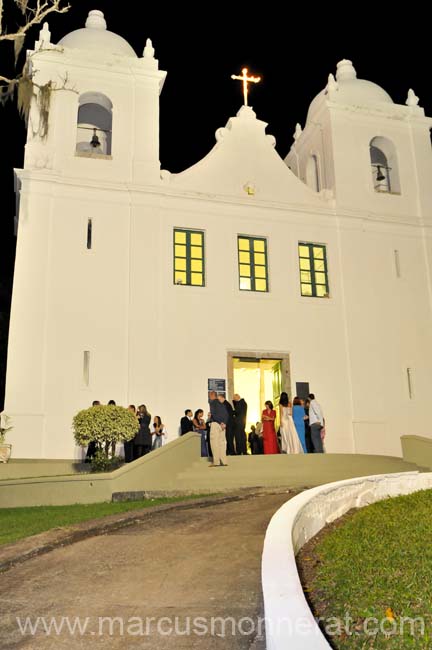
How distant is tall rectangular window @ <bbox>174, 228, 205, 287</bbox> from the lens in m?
17.3

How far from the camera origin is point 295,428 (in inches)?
566

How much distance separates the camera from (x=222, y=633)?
4125 mm

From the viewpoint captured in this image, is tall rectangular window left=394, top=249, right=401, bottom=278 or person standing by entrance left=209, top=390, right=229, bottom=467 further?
tall rectangular window left=394, top=249, right=401, bottom=278

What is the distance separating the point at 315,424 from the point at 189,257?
19.6 feet

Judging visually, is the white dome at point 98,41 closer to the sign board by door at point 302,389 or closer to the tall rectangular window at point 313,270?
the tall rectangular window at point 313,270

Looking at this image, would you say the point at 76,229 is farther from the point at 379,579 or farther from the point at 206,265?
the point at 379,579

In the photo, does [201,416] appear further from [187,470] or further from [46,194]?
[46,194]

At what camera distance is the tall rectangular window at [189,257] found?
681 inches

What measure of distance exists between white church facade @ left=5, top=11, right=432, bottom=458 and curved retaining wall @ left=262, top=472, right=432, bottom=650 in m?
6.89

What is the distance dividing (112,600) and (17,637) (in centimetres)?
88

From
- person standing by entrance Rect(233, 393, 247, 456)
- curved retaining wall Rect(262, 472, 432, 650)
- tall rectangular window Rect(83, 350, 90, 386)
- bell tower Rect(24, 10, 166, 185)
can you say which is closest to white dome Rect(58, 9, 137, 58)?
bell tower Rect(24, 10, 166, 185)

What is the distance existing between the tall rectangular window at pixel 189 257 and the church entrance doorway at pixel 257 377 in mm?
2334

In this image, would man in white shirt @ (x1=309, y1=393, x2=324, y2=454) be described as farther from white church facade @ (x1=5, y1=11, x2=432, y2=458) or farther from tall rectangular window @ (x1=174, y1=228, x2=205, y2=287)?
tall rectangular window @ (x1=174, y1=228, x2=205, y2=287)

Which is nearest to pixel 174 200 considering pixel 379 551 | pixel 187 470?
pixel 187 470
